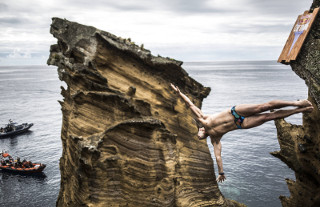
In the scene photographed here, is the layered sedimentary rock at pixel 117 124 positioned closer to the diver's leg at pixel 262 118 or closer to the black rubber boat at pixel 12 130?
the diver's leg at pixel 262 118

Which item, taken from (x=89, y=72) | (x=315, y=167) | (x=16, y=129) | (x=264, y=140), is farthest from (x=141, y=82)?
(x=16, y=129)

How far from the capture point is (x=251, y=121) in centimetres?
1077

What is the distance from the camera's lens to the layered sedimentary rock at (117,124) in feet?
51.3

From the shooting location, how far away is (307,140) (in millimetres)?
16766

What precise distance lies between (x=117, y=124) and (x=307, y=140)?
11360mm

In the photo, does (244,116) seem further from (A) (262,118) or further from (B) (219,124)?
(B) (219,124)

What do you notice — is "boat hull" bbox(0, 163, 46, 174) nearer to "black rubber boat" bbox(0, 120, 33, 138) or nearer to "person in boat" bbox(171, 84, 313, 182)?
"black rubber boat" bbox(0, 120, 33, 138)

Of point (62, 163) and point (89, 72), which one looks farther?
point (62, 163)

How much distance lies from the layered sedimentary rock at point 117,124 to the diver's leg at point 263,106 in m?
6.93

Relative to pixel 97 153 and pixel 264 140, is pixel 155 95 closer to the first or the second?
pixel 97 153

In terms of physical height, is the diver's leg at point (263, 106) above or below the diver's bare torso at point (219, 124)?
above

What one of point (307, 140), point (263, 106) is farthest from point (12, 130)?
point (263, 106)

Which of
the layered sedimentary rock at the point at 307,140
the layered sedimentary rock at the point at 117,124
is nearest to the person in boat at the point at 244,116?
the layered sedimentary rock at the point at 307,140

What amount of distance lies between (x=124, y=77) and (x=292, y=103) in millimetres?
10254
